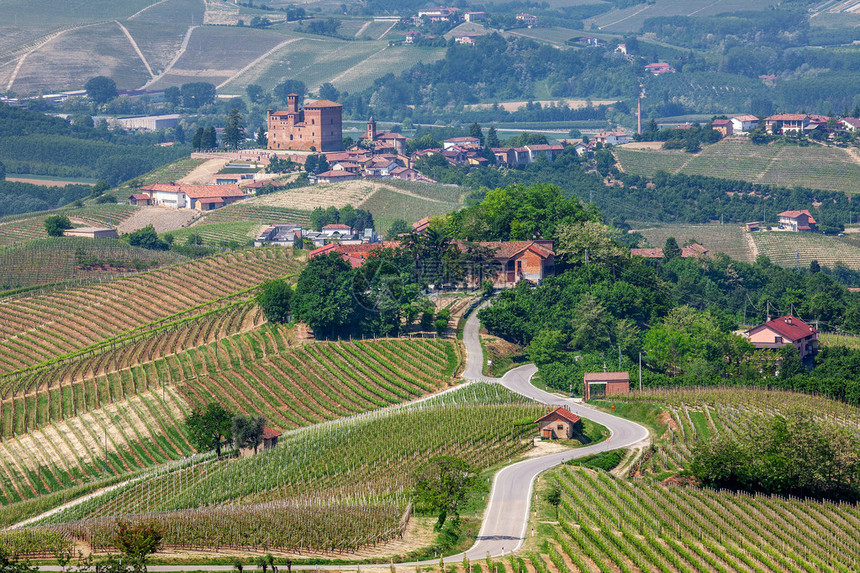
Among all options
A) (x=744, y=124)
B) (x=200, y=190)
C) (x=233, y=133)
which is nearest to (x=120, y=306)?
(x=200, y=190)

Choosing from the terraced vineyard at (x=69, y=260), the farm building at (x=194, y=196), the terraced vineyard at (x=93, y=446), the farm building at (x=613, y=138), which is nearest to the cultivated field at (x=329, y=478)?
the terraced vineyard at (x=93, y=446)

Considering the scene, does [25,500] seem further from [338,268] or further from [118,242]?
[118,242]

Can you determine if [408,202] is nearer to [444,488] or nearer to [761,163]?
[761,163]

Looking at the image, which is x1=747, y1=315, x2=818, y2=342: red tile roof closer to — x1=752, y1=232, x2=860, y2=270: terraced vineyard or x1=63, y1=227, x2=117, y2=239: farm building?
x1=752, y1=232, x2=860, y2=270: terraced vineyard

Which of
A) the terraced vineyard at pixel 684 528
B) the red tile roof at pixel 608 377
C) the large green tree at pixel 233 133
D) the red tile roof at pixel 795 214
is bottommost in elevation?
the red tile roof at pixel 795 214

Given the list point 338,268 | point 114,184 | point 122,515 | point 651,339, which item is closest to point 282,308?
point 338,268

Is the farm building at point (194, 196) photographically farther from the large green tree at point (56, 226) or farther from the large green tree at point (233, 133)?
the large green tree at point (233, 133)
